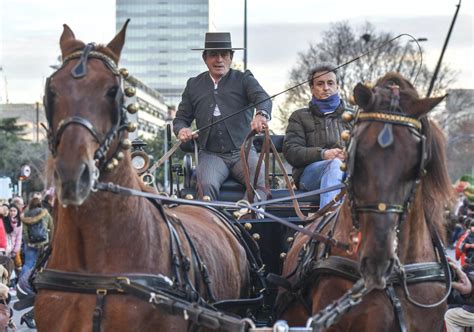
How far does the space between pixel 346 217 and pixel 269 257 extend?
7.37 ft

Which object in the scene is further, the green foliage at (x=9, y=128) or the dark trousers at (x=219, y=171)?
the green foliage at (x=9, y=128)

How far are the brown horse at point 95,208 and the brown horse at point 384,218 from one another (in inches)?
39.3

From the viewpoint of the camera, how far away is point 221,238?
7277 mm

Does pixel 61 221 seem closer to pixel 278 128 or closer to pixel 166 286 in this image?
pixel 166 286

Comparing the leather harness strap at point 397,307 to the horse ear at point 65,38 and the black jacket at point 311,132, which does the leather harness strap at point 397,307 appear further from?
the horse ear at point 65,38

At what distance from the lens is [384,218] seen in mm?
5363

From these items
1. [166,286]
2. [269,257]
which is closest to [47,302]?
[166,286]

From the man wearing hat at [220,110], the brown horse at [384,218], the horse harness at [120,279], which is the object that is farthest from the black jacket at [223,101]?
the horse harness at [120,279]

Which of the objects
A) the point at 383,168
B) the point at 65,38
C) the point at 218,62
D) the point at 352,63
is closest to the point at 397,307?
the point at 383,168

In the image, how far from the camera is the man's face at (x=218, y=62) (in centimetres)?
915

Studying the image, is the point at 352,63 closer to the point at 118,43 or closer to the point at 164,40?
the point at 118,43

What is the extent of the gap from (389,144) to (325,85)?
9.89 ft

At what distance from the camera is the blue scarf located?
8312 millimetres

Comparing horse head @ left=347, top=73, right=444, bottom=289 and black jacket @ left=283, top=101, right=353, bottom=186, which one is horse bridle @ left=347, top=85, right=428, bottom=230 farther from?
black jacket @ left=283, top=101, right=353, bottom=186
